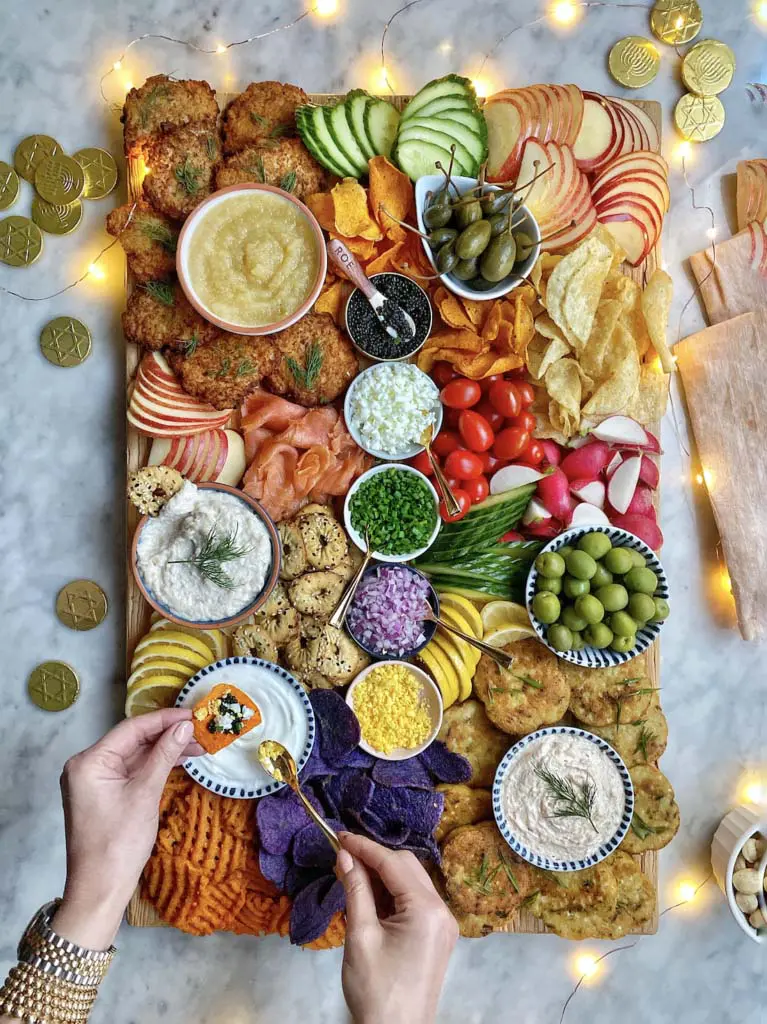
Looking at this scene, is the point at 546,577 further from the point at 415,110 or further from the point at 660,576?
the point at 415,110

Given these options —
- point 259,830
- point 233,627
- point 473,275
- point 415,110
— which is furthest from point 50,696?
point 415,110

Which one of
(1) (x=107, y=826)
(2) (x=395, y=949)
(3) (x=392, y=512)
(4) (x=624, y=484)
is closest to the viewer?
(2) (x=395, y=949)

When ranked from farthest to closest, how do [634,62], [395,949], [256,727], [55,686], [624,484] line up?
[634,62] → [55,686] → [624,484] → [256,727] → [395,949]

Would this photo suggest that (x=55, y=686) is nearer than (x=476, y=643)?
No

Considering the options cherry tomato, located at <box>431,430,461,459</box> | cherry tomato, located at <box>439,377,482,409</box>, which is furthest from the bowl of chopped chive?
cherry tomato, located at <box>439,377,482,409</box>

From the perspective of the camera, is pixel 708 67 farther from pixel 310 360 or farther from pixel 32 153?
pixel 32 153

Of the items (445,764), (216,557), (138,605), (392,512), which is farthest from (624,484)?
(138,605)

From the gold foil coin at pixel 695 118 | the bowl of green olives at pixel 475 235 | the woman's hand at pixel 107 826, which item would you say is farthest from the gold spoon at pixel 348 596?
the gold foil coin at pixel 695 118

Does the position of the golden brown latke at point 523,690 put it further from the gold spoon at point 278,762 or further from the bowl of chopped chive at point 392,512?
the gold spoon at point 278,762
